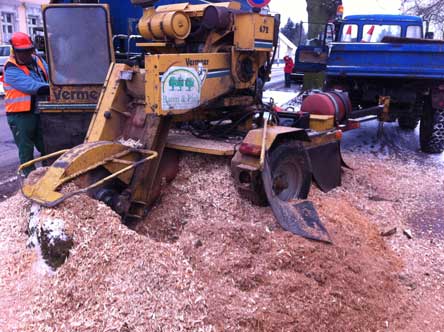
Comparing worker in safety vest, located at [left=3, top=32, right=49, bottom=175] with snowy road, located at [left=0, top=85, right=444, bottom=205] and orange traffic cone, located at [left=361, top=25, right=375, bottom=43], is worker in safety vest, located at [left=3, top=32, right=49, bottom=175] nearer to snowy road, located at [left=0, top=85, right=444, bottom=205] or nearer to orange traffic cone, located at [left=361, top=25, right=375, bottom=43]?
snowy road, located at [left=0, top=85, right=444, bottom=205]

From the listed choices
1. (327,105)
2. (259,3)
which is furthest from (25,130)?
(327,105)

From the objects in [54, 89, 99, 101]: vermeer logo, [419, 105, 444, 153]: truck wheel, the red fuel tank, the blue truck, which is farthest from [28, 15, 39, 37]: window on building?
the red fuel tank

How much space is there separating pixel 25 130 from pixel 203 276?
346 centimetres

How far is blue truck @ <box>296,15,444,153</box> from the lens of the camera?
25.7ft

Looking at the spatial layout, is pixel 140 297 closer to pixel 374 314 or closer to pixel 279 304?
pixel 279 304

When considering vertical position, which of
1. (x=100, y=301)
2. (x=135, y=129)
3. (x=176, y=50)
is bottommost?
(x=100, y=301)

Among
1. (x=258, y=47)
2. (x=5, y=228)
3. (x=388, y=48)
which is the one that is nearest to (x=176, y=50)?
(x=258, y=47)

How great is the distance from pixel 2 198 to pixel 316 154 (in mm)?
3743

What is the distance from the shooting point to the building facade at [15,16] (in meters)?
24.2

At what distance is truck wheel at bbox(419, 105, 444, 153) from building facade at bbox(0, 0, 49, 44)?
68.1ft

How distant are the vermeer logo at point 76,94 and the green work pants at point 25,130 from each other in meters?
0.45

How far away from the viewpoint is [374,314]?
3373 mm

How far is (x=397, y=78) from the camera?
8.16 metres

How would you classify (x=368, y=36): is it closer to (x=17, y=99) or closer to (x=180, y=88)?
(x=180, y=88)
